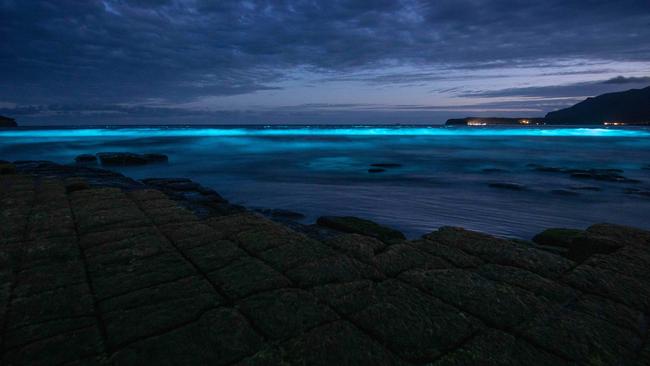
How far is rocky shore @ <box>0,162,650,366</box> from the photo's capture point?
1.72 m

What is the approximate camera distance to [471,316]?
2029mm

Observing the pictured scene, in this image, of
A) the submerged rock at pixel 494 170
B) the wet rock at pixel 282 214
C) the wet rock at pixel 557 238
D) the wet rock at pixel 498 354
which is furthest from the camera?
the submerged rock at pixel 494 170

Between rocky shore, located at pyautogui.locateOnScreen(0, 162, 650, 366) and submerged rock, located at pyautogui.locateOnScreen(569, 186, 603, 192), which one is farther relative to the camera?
submerged rock, located at pyautogui.locateOnScreen(569, 186, 603, 192)

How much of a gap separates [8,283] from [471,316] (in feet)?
9.81

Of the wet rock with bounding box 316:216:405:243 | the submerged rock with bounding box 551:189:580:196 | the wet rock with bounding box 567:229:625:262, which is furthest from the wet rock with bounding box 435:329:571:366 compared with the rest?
the submerged rock with bounding box 551:189:580:196

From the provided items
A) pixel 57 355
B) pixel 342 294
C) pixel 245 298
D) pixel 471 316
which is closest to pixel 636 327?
pixel 471 316

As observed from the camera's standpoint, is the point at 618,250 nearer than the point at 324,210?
Yes

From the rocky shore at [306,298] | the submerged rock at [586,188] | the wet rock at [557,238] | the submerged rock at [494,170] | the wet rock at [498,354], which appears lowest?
the submerged rock at [494,170]

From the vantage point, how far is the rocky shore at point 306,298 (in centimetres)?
172

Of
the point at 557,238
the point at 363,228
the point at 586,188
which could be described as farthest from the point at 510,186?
the point at 363,228

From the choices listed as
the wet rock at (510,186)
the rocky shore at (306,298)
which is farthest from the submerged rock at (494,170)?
the rocky shore at (306,298)

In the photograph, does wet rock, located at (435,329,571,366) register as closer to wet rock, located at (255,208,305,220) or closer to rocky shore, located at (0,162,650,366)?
rocky shore, located at (0,162,650,366)

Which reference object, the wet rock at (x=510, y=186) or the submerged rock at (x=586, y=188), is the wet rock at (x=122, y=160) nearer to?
the wet rock at (x=510, y=186)

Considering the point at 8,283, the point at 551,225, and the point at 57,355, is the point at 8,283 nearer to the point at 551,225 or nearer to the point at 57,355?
the point at 57,355
